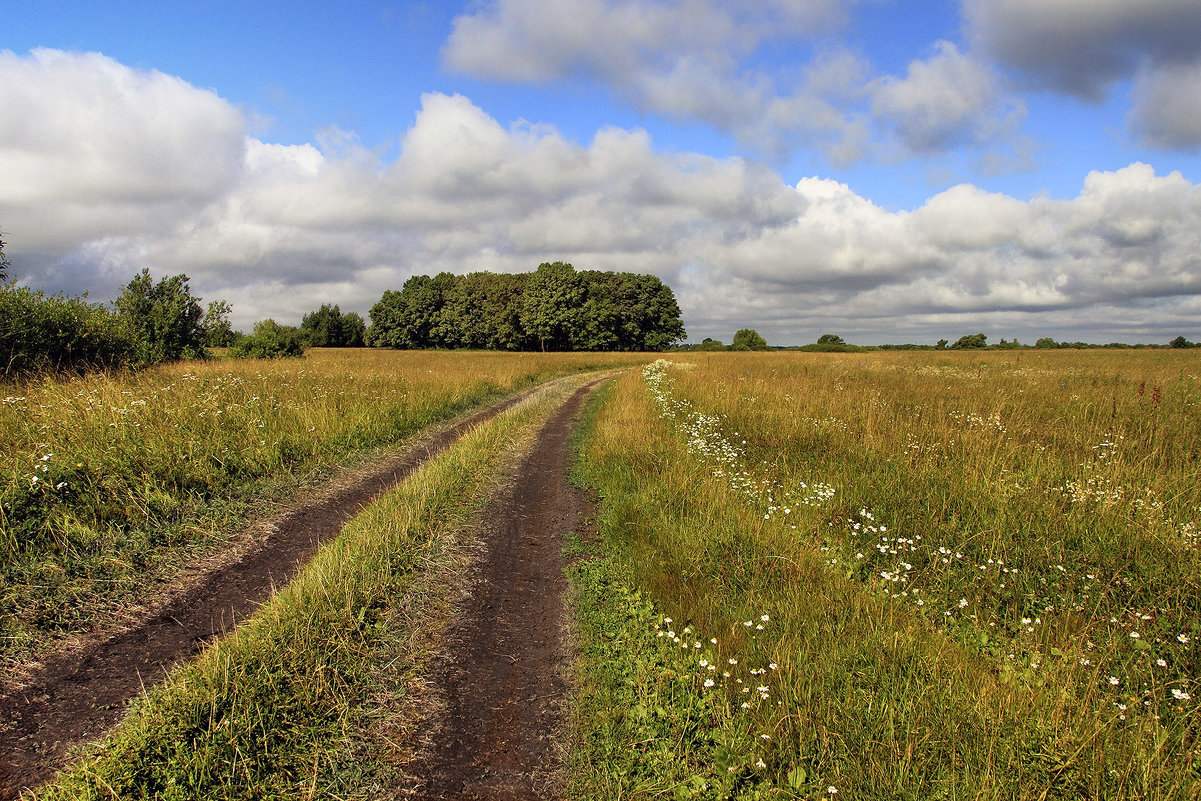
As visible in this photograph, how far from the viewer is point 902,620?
14.2 ft

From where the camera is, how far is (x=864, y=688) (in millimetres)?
3545

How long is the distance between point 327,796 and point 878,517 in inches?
240

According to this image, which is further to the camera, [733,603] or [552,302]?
[552,302]

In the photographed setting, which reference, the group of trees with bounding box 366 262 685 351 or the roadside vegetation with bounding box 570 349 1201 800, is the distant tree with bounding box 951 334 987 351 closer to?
the group of trees with bounding box 366 262 685 351

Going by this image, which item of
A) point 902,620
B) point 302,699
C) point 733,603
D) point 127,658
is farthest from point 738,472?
point 127,658

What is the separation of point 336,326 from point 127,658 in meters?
107

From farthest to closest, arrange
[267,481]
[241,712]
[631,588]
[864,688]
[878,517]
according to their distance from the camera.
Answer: [267,481] < [878,517] < [631,588] < [864,688] < [241,712]

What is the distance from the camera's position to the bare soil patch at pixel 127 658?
3.15m

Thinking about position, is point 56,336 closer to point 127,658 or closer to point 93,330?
point 93,330

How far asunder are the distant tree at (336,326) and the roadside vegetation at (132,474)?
94.0m

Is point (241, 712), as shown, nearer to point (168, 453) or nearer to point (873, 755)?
point (873, 755)

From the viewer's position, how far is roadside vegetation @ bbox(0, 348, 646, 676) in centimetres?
483

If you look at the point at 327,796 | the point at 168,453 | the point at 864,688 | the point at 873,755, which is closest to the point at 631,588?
the point at 864,688

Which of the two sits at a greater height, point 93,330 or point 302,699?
point 93,330
